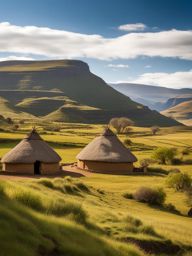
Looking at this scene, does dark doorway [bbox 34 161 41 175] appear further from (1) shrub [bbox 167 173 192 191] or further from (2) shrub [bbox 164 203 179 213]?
(2) shrub [bbox 164 203 179 213]

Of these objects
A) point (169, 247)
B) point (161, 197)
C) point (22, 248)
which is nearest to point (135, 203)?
point (161, 197)

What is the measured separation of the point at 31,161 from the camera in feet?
149

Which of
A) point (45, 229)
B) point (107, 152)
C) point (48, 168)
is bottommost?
point (48, 168)

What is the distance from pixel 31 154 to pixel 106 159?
403 inches

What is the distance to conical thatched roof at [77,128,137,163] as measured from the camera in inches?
2022

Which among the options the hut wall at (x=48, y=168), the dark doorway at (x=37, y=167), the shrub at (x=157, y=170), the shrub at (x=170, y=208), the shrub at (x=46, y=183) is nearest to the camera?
the shrub at (x=46, y=183)

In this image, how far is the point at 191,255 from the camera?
45.4 feet

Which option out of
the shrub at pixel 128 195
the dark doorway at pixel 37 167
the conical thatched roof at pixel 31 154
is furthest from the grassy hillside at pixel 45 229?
the dark doorway at pixel 37 167

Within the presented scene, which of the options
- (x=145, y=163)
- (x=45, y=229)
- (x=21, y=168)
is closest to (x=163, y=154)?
(x=145, y=163)

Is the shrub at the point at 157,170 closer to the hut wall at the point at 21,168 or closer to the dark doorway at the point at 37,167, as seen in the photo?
the dark doorway at the point at 37,167

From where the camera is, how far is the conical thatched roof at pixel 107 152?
168ft

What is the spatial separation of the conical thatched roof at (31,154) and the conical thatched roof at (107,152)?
635 cm

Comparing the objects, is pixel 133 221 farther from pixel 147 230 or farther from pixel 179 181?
pixel 179 181

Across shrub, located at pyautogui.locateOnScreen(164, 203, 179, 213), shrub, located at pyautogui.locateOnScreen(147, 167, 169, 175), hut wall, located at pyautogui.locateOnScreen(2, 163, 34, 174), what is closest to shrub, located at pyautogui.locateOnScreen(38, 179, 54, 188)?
shrub, located at pyautogui.locateOnScreen(164, 203, 179, 213)
